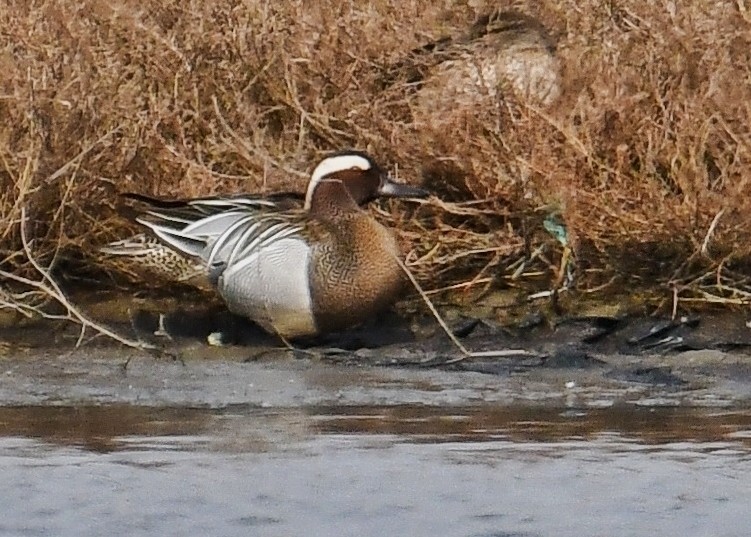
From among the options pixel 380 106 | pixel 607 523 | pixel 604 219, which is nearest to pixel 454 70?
pixel 380 106

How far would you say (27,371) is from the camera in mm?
6711

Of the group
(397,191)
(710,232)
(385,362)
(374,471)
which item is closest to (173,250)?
(397,191)

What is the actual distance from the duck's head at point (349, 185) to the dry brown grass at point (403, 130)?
33cm

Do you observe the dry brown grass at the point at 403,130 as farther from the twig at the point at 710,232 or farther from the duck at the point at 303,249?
the duck at the point at 303,249

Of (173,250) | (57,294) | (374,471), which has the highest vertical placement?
(173,250)

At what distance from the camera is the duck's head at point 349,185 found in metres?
7.28

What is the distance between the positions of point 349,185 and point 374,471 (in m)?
2.05

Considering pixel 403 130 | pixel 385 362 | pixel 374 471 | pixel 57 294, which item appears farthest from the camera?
pixel 403 130

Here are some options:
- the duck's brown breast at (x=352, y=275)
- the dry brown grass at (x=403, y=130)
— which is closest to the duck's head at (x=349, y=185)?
the duck's brown breast at (x=352, y=275)

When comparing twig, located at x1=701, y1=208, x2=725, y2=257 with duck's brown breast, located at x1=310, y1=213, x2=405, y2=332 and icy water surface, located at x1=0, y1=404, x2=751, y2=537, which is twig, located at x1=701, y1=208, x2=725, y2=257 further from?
icy water surface, located at x1=0, y1=404, x2=751, y2=537

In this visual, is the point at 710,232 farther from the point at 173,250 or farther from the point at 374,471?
the point at 374,471

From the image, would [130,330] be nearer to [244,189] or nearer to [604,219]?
[244,189]

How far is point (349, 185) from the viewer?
24.1 feet

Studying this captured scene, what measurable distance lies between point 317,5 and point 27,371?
2.01 meters
